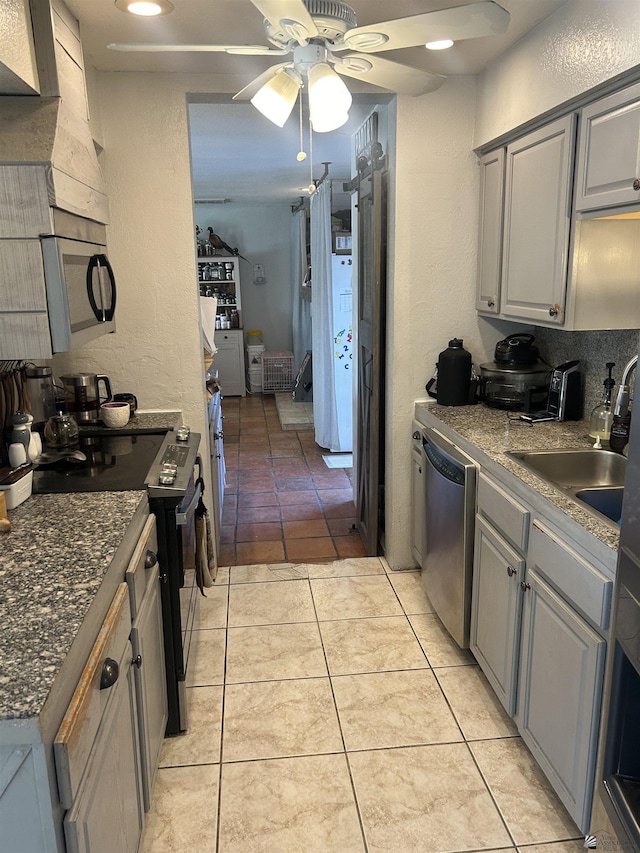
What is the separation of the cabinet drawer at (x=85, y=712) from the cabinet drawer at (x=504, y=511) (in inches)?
46.7

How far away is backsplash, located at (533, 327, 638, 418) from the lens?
246cm

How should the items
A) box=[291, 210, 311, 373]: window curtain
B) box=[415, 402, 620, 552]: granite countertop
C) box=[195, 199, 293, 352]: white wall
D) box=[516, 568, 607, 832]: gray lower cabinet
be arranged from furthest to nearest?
box=[195, 199, 293, 352]: white wall < box=[291, 210, 311, 373]: window curtain < box=[415, 402, 620, 552]: granite countertop < box=[516, 568, 607, 832]: gray lower cabinet

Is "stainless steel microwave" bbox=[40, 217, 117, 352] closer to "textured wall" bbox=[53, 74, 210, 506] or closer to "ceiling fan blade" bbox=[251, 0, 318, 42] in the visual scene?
"textured wall" bbox=[53, 74, 210, 506]

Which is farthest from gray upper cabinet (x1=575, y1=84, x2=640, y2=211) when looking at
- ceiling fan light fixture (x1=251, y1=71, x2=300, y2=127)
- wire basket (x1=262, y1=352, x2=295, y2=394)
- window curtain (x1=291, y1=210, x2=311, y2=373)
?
wire basket (x1=262, y1=352, x2=295, y2=394)

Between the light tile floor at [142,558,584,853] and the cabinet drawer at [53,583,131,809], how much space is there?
772mm

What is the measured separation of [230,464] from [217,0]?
12.1 feet

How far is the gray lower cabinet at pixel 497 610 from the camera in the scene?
2020 mm

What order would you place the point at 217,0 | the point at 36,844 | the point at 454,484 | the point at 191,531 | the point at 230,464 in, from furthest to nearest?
the point at 230,464 < the point at 454,484 < the point at 191,531 < the point at 217,0 < the point at 36,844

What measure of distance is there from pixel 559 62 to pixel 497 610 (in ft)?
6.15

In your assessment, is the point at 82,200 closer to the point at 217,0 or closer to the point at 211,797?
the point at 217,0

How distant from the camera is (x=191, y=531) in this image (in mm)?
2268

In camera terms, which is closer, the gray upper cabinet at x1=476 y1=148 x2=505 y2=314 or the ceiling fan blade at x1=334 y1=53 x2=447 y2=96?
the ceiling fan blade at x1=334 y1=53 x2=447 y2=96

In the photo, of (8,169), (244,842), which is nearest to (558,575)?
(244,842)

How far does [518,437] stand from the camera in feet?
8.08
